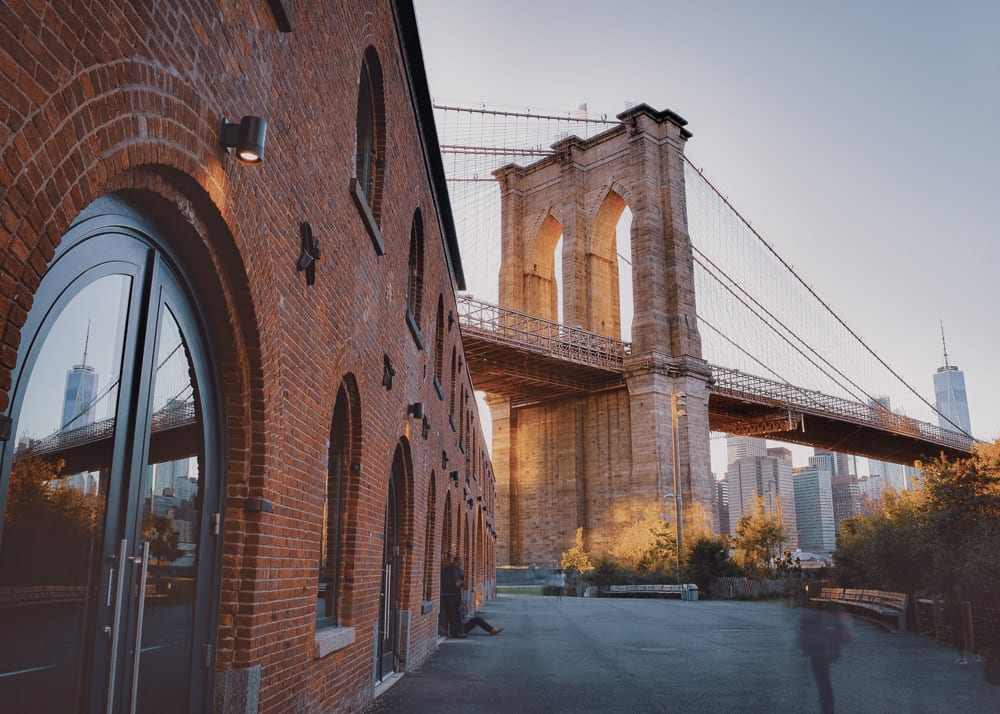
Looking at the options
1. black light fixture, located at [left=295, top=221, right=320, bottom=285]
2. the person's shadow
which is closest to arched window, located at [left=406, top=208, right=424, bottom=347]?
black light fixture, located at [left=295, top=221, right=320, bottom=285]

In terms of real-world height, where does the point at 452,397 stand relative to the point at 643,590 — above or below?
above

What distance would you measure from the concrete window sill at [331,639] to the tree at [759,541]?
97.1 ft

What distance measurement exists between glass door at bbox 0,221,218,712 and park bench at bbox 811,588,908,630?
43.9 feet

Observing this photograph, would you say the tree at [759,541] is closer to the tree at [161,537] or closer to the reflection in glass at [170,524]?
the reflection in glass at [170,524]

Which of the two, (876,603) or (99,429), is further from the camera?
(876,603)

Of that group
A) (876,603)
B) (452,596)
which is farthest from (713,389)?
(452,596)

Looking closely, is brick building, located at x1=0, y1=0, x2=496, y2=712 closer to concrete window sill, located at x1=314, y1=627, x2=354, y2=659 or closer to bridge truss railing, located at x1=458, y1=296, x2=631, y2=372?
concrete window sill, located at x1=314, y1=627, x2=354, y2=659

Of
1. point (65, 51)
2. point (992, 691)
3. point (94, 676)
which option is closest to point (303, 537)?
point (94, 676)

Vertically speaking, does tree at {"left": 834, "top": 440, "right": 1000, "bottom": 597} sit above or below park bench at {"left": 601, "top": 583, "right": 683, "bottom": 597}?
above

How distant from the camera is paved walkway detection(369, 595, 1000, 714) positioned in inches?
284

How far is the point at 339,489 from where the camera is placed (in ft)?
22.6

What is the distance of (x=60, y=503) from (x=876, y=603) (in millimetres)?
16567

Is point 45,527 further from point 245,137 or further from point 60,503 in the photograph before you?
point 245,137

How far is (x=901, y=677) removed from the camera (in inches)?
344
